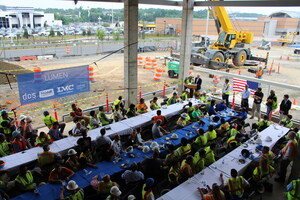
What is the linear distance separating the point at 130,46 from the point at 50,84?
3.96 meters

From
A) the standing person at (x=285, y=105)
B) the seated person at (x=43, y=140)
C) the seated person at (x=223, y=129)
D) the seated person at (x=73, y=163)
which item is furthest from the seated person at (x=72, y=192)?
the standing person at (x=285, y=105)

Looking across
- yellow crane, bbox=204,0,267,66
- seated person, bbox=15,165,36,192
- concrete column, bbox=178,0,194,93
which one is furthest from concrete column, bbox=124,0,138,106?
yellow crane, bbox=204,0,267,66

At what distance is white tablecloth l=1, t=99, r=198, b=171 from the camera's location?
6.34m

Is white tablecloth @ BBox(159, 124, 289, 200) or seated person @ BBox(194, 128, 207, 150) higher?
seated person @ BBox(194, 128, 207, 150)

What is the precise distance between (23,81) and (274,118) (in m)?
11.0

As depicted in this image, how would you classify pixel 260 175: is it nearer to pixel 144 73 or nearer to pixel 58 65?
pixel 144 73

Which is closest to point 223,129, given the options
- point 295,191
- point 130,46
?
point 295,191

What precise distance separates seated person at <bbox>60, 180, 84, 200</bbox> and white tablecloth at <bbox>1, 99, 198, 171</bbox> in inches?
70.2

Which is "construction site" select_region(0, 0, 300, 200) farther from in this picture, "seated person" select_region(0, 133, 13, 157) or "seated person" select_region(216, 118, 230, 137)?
"seated person" select_region(0, 133, 13, 157)

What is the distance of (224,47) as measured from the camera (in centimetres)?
2317

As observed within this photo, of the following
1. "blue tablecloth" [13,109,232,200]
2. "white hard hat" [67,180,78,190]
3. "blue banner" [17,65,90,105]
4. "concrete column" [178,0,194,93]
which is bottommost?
"blue tablecloth" [13,109,232,200]

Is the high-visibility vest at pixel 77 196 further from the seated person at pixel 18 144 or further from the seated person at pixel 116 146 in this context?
the seated person at pixel 18 144

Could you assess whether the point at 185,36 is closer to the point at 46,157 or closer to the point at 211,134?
the point at 211,134

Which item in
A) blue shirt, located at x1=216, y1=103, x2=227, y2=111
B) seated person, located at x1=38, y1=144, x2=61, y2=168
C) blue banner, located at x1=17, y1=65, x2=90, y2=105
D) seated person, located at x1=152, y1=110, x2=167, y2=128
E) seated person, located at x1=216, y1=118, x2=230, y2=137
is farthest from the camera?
blue shirt, located at x1=216, y1=103, x2=227, y2=111
